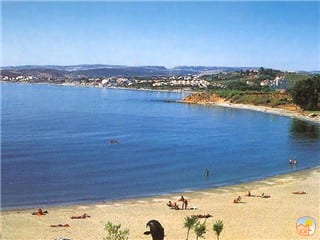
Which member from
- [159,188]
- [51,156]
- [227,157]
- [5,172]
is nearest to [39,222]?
[159,188]

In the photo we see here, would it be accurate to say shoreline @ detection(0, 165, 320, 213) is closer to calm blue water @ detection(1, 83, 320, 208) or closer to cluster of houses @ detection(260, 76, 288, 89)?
Answer: calm blue water @ detection(1, 83, 320, 208)

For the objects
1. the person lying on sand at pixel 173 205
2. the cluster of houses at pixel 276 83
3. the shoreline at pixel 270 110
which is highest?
the cluster of houses at pixel 276 83

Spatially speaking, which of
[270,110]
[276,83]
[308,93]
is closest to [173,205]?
[308,93]

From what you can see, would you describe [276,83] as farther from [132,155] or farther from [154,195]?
[154,195]

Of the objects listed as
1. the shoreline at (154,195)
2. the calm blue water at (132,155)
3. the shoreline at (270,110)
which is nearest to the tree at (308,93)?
the shoreline at (270,110)

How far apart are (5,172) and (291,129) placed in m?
39.0

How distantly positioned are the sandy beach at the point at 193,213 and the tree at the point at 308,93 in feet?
161

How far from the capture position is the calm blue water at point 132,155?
90.0 ft

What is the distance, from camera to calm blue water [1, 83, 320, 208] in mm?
27438

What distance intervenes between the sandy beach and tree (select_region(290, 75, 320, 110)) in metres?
49.0

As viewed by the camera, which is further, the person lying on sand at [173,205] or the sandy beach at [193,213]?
the person lying on sand at [173,205]

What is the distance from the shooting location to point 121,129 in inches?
2338

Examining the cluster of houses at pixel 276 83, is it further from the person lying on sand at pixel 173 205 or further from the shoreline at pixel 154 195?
the person lying on sand at pixel 173 205

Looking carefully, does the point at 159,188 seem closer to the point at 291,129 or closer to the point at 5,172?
the point at 5,172
